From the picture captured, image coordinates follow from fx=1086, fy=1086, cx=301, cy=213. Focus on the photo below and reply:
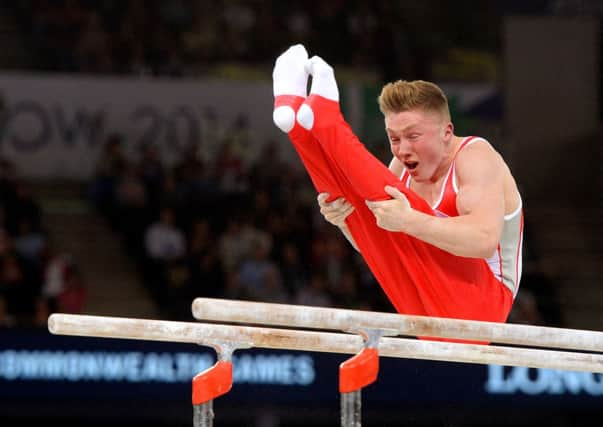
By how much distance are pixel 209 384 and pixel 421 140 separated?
50.1 inches

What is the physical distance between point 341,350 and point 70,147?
28.2 feet

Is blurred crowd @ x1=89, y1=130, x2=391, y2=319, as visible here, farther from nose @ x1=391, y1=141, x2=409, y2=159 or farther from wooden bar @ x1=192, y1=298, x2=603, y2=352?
wooden bar @ x1=192, y1=298, x2=603, y2=352

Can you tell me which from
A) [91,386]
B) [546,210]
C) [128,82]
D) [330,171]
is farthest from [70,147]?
[330,171]

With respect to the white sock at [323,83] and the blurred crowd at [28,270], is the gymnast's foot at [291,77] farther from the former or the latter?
the blurred crowd at [28,270]

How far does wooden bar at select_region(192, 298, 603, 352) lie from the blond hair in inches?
37.0

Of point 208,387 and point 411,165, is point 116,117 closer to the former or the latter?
point 411,165

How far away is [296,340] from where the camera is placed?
3643 mm

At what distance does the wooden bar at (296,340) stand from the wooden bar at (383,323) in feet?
0.50

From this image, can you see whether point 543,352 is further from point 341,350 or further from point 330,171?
point 330,171

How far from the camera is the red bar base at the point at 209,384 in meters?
3.47

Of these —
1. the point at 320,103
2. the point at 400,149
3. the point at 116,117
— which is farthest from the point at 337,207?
the point at 116,117

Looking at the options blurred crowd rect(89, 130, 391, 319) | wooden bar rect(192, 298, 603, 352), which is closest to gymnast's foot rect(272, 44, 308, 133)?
wooden bar rect(192, 298, 603, 352)

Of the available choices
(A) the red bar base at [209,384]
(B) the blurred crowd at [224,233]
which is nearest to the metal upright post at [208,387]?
(A) the red bar base at [209,384]

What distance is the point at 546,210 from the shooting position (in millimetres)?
13234
